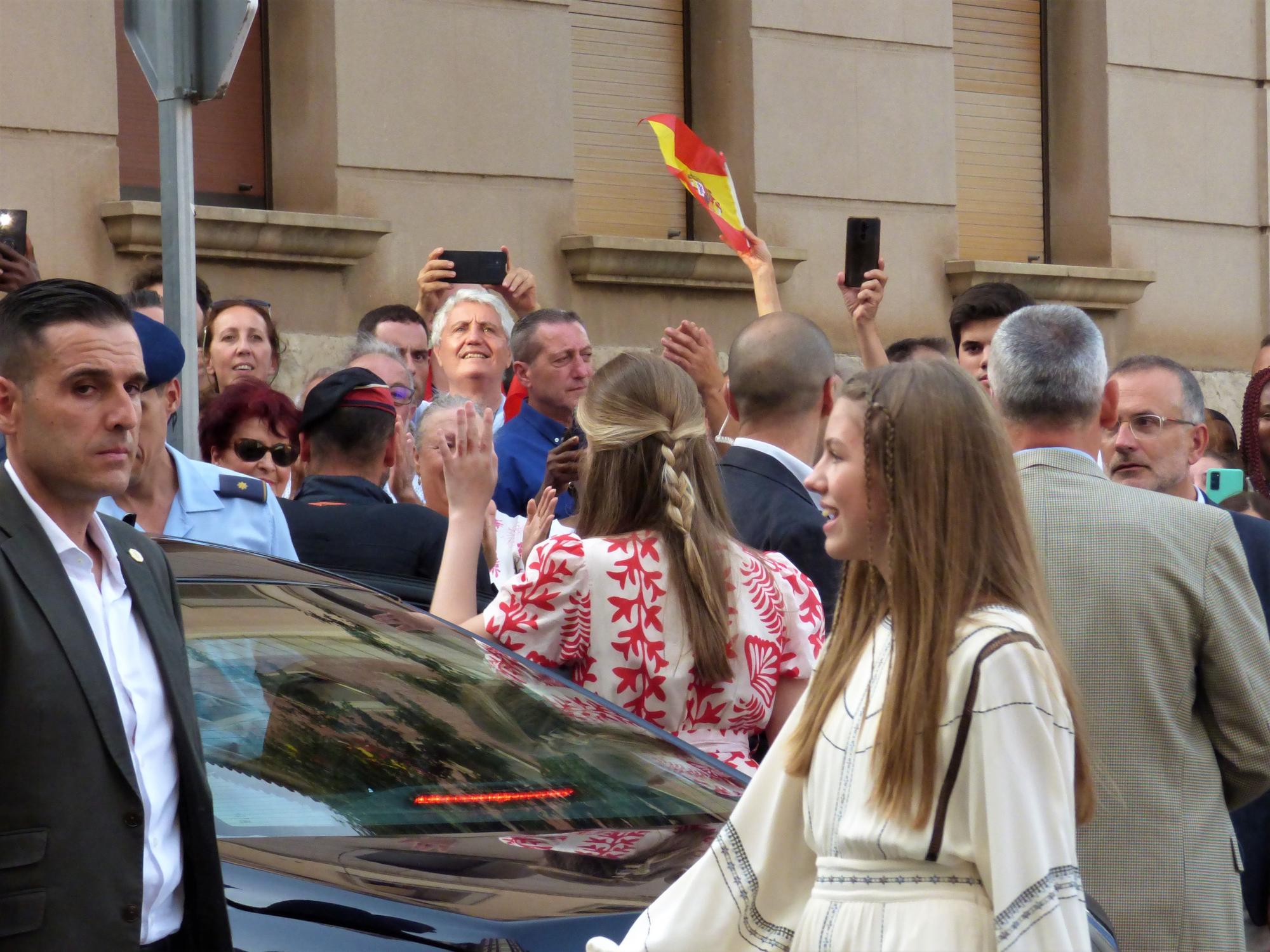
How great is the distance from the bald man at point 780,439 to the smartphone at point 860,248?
2776mm

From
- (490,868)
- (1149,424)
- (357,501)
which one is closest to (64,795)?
(490,868)

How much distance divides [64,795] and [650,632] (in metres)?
1.67

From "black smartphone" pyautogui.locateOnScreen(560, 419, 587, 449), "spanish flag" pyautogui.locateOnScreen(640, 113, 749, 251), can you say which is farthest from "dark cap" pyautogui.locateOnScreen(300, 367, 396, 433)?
"spanish flag" pyautogui.locateOnScreen(640, 113, 749, 251)

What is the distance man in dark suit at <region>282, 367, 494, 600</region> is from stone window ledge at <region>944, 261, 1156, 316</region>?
20.9 feet

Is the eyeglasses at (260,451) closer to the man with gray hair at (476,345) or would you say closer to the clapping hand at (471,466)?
the man with gray hair at (476,345)

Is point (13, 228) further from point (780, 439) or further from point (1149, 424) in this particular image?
point (1149, 424)

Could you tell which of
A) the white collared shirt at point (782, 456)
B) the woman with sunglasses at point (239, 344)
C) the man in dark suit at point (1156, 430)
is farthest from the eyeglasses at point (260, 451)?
the man in dark suit at point (1156, 430)

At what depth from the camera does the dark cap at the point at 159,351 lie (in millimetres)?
4496

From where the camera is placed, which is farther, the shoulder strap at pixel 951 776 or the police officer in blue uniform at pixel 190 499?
the police officer in blue uniform at pixel 190 499

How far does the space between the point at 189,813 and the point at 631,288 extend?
25.5 ft

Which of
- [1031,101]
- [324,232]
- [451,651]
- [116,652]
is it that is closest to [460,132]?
[324,232]

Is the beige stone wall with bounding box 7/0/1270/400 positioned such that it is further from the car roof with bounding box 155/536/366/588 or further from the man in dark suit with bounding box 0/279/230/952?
the man in dark suit with bounding box 0/279/230/952

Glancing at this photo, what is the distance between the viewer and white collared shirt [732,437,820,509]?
500 centimetres

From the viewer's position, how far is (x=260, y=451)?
20.7 ft
